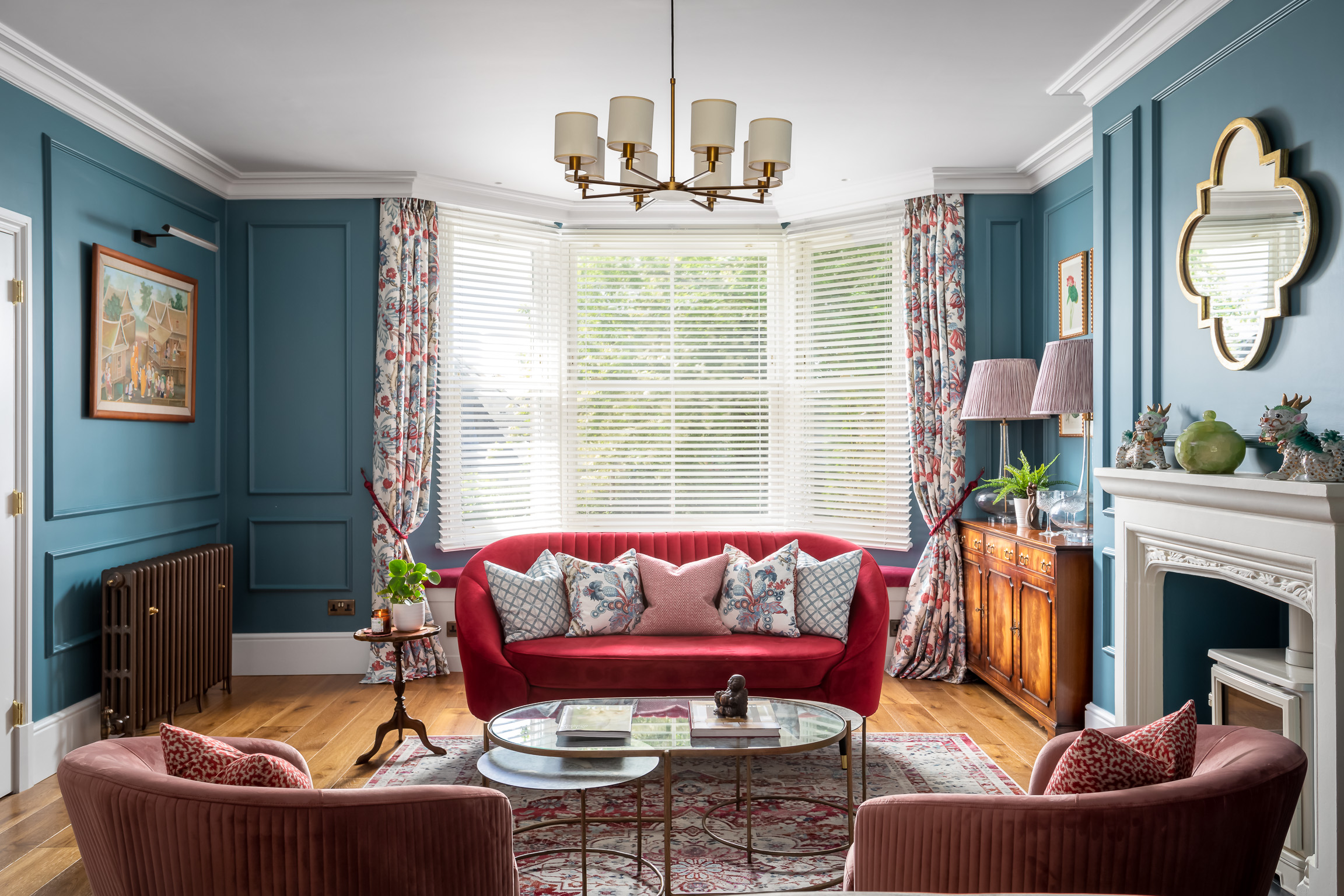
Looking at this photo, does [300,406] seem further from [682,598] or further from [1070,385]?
[1070,385]

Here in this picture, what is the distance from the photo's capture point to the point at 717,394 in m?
5.73

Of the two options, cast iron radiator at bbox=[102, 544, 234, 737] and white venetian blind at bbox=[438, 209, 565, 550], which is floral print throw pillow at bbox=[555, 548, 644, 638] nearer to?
white venetian blind at bbox=[438, 209, 565, 550]

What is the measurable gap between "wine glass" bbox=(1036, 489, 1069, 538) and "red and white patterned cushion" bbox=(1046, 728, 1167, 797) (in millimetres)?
2561

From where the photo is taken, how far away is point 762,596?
4.29 m

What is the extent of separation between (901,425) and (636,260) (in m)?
1.95

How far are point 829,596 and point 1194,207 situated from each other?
2.16 metres

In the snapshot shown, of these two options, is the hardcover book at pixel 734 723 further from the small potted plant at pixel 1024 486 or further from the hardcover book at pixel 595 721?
the small potted plant at pixel 1024 486

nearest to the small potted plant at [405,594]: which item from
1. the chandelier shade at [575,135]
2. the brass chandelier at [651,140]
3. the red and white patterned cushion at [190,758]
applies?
the brass chandelier at [651,140]

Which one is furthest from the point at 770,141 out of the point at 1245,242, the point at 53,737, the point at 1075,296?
the point at 53,737

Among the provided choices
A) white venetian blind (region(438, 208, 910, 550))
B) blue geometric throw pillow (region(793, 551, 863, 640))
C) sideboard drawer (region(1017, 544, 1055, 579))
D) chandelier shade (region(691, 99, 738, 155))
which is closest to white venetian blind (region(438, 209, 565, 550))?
white venetian blind (region(438, 208, 910, 550))

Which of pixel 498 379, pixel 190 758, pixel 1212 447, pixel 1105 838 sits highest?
pixel 498 379

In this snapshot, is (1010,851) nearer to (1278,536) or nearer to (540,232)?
(1278,536)

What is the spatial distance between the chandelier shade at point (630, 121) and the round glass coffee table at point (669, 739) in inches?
71.8

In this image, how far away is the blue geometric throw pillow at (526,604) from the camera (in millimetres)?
4129
